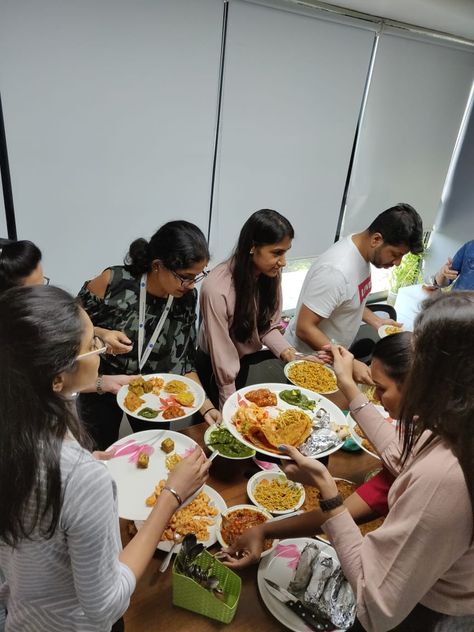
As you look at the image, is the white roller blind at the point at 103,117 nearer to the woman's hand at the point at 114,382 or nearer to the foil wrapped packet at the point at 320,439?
the woman's hand at the point at 114,382

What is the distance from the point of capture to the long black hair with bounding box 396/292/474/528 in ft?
3.13

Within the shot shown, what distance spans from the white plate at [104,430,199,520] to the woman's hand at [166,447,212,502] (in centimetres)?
19

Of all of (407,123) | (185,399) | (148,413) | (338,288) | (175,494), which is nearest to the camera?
(175,494)

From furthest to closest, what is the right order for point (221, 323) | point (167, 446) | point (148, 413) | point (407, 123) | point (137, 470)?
point (407, 123) → point (221, 323) → point (148, 413) → point (167, 446) → point (137, 470)

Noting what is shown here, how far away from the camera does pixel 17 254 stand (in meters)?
2.02

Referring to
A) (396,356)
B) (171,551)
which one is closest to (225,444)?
(171,551)

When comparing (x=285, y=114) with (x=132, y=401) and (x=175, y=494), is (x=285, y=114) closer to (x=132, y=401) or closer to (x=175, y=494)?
(x=132, y=401)

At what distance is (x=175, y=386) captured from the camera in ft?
7.11

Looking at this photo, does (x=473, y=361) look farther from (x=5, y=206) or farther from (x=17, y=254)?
(x=5, y=206)

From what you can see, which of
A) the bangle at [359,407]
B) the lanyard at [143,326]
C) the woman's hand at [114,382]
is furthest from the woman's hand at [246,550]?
the lanyard at [143,326]

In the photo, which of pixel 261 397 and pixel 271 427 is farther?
pixel 261 397

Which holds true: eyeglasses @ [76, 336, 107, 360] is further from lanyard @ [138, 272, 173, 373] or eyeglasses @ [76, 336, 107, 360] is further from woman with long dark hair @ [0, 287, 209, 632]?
lanyard @ [138, 272, 173, 373]

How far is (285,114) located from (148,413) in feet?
9.63

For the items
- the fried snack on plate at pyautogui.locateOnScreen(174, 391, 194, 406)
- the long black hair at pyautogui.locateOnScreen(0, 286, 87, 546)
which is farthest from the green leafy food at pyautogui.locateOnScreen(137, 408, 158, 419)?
the long black hair at pyautogui.locateOnScreen(0, 286, 87, 546)
